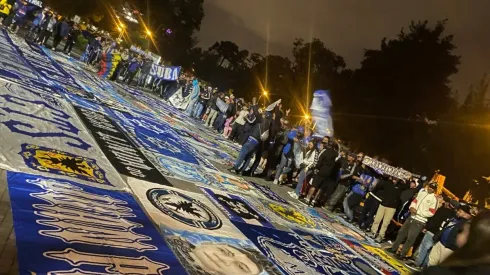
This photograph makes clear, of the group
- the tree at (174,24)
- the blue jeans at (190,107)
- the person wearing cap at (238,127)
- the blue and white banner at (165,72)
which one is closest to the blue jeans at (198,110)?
the blue jeans at (190,107)

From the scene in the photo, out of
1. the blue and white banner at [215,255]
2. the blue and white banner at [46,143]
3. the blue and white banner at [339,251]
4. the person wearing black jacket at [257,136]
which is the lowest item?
the blue and white banner at [339,251]

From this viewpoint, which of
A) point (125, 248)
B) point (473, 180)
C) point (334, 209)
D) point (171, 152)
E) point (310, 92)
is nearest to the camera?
point (125, 248)

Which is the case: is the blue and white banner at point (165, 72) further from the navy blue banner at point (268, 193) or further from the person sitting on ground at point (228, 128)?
the navy blue banner at point (268, 193)

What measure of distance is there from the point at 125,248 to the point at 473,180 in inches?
1085

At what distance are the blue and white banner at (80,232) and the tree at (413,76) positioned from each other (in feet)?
101

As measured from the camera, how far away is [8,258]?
3.35m

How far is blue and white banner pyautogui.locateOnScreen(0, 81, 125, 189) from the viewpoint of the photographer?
5.70 m

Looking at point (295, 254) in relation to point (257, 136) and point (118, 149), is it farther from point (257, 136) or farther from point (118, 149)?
point (257, 136)

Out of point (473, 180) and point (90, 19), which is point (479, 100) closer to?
point (473, 180)

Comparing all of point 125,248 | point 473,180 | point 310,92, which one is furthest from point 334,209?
point 310,92

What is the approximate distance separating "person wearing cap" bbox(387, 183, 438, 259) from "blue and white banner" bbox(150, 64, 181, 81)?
18084 mm

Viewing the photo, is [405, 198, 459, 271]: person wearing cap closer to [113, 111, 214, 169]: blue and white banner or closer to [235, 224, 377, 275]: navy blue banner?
[235, 224, 377, 275]: navy blue banner

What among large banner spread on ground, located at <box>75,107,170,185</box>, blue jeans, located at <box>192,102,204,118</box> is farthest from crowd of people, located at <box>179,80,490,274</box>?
blue jeans, located at <box>192,102,204,118</box>

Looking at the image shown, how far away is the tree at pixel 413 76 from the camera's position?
1272 inches
